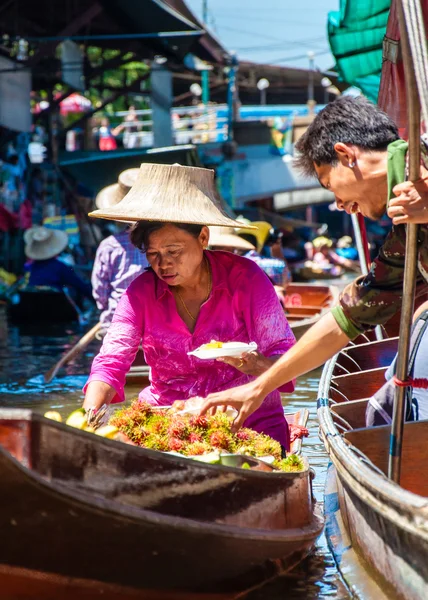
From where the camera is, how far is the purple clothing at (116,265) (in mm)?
6762

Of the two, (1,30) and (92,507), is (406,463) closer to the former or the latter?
(92,507)

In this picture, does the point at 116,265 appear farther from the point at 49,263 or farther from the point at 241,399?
the point at 49,263

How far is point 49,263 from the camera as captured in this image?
1230 cm

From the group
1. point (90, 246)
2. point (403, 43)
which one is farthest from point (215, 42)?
point (403, 43)

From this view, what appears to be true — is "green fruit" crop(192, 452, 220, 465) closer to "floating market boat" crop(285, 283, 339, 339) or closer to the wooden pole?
the wooden pole

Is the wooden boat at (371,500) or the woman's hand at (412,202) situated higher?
the woman's hand at (412,202)

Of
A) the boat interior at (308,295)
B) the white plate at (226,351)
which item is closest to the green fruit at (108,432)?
the white plate at (226,351)

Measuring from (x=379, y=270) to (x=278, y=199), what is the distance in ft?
75.6

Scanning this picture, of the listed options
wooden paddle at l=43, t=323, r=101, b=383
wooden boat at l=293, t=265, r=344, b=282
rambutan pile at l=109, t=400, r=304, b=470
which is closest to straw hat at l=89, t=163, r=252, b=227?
rambutan pile at l=109, t=400, r=304, b=470

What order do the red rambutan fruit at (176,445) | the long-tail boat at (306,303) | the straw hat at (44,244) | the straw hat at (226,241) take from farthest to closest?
the straw hat at (44,244) → the long-tail boat at (306,303) → the straw hat at (226,241) → the red rambutan fruit at (176,445)

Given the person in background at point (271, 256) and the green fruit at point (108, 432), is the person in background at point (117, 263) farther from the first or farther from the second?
the green fruit at point (108, 432)

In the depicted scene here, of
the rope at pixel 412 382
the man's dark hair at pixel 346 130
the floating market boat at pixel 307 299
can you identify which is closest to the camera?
the man's dark hair at pixel 346 130

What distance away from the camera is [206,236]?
12.6 ft

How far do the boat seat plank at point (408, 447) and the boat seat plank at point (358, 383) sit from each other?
1.22 m
